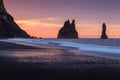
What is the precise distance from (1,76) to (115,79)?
18.0 ft

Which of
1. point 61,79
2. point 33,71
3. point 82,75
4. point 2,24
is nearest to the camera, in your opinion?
point 61,79

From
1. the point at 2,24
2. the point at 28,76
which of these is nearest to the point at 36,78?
the point at 28,76

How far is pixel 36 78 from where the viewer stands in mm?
16734

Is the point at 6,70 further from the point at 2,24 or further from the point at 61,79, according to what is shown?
the point at 2,24

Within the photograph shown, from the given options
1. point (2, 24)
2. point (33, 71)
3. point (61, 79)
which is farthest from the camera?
point (2, 24)

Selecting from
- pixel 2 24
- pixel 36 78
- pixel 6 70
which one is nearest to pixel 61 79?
pixel 36 78

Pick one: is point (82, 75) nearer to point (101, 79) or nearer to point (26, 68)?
point (101, 79)

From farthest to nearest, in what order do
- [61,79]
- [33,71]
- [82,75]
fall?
[33,71]
[82,75]
[61,79]

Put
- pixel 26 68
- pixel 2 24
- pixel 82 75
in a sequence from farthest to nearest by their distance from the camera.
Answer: pixel 2 24, pixel 26 68, pixel 82 75

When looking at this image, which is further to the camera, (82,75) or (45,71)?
(45,71)

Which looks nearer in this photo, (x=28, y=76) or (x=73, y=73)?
(x=28, y=76)

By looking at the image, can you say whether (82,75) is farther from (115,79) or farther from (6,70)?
(6,70)

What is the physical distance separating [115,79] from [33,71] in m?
4.75

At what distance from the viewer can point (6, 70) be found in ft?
63.4
